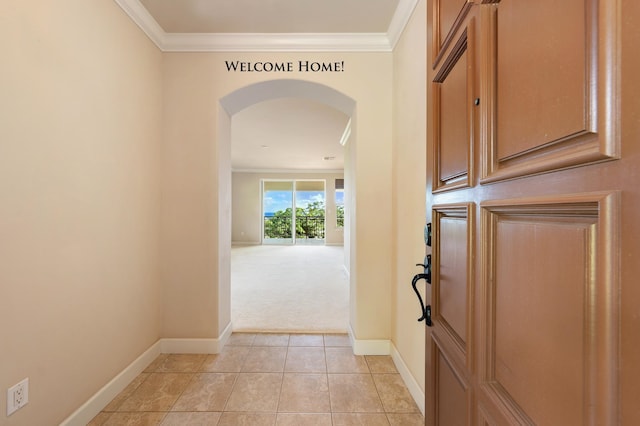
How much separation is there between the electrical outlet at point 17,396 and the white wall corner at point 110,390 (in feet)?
1.02

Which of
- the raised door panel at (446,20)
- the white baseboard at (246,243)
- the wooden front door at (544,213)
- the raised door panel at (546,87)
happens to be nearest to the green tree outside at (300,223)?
the white baseboard at (246,243)

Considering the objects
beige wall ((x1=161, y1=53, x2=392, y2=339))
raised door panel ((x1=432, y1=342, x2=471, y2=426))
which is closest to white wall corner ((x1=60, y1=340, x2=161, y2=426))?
beige wall ((x1=161, y1=53, x2=392, y2=339))

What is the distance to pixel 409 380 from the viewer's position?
6.21ft

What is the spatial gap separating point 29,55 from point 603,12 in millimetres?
2015

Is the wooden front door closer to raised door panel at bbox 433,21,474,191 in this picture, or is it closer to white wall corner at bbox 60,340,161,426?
raised door panel at bbox 433,21,474,191

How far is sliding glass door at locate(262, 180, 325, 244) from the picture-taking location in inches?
405

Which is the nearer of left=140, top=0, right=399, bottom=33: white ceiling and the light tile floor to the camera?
the light tile floor

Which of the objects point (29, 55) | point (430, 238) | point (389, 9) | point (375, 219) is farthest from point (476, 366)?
point (389, 9)

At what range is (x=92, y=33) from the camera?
1.67 m

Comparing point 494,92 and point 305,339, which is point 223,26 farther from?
point 305,339

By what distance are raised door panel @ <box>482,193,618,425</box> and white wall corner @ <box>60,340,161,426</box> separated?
209 centimetres

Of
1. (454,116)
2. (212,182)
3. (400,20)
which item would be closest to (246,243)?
(212,182)

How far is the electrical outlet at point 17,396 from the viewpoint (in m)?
1.21

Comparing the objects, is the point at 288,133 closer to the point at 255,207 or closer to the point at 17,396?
the point at 17,396
